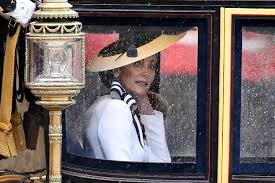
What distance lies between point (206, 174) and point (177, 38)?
58cm

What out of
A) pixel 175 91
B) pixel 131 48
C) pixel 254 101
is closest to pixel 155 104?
pixel 175 91

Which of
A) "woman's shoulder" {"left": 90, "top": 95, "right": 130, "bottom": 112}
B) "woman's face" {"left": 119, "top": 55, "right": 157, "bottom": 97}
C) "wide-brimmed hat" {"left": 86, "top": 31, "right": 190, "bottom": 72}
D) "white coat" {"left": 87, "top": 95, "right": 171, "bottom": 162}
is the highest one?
"wide-brimmed hat" {"left": 86, "top": 31, "right": 190, "bottom": 72}

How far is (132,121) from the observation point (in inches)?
218

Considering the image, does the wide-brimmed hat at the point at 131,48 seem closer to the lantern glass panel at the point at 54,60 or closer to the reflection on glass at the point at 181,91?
the reflection on glass at the point at 181,91

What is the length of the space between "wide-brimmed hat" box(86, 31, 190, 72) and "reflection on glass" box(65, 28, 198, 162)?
2 cm

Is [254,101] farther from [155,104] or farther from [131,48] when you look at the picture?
[131,48]

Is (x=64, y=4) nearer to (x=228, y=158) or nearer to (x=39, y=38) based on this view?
(x=39, y=38)

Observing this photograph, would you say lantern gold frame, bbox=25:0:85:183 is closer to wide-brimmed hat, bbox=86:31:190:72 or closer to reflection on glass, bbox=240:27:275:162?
wide-brimmed hat, bbox=86:31:190:72

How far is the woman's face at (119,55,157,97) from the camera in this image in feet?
18.0

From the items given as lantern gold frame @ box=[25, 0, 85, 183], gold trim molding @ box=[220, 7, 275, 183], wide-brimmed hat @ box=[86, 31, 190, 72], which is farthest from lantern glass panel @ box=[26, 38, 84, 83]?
gold trim molding @ box=[220, 7, 275, 183]

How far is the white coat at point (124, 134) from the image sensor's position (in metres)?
5.52

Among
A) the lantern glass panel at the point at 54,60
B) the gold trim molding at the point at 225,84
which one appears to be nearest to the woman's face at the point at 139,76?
the gold trim molding at the point at 225,84

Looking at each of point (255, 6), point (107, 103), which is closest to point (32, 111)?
point (107, 103)

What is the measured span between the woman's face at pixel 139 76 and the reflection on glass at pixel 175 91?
4cm
